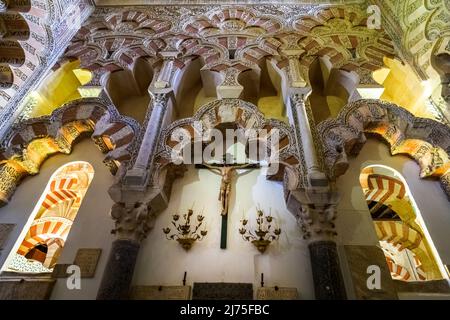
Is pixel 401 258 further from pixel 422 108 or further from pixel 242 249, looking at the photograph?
pixel 242 249

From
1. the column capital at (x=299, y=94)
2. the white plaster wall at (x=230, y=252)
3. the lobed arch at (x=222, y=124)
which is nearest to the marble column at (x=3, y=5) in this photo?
the lobed arch at (x=222, y=124)

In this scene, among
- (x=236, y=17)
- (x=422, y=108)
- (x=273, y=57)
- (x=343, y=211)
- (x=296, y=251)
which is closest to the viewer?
(x=296, y=251)

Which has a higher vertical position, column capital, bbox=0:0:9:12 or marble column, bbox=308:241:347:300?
column capital, bbox=0:0:9:12

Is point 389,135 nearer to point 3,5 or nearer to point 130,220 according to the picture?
point 130,220

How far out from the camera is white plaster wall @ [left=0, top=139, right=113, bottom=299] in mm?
4012

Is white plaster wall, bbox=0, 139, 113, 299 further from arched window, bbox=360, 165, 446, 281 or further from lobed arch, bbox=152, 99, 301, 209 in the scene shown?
arched window, bbox=360, 165, 446, 281

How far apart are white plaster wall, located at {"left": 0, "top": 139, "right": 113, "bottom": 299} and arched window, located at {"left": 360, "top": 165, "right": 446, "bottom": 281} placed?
4501 millimetres

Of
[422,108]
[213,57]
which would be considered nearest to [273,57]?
[213,57]

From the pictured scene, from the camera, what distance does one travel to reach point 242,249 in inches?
170

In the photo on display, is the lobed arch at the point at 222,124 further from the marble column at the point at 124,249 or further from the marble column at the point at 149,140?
the marble column at the point at 124,249

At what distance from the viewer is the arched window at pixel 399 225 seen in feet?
16.6

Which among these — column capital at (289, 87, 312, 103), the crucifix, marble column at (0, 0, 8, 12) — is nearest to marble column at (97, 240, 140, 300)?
the crucifix

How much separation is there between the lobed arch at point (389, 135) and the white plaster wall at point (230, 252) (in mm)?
1134
